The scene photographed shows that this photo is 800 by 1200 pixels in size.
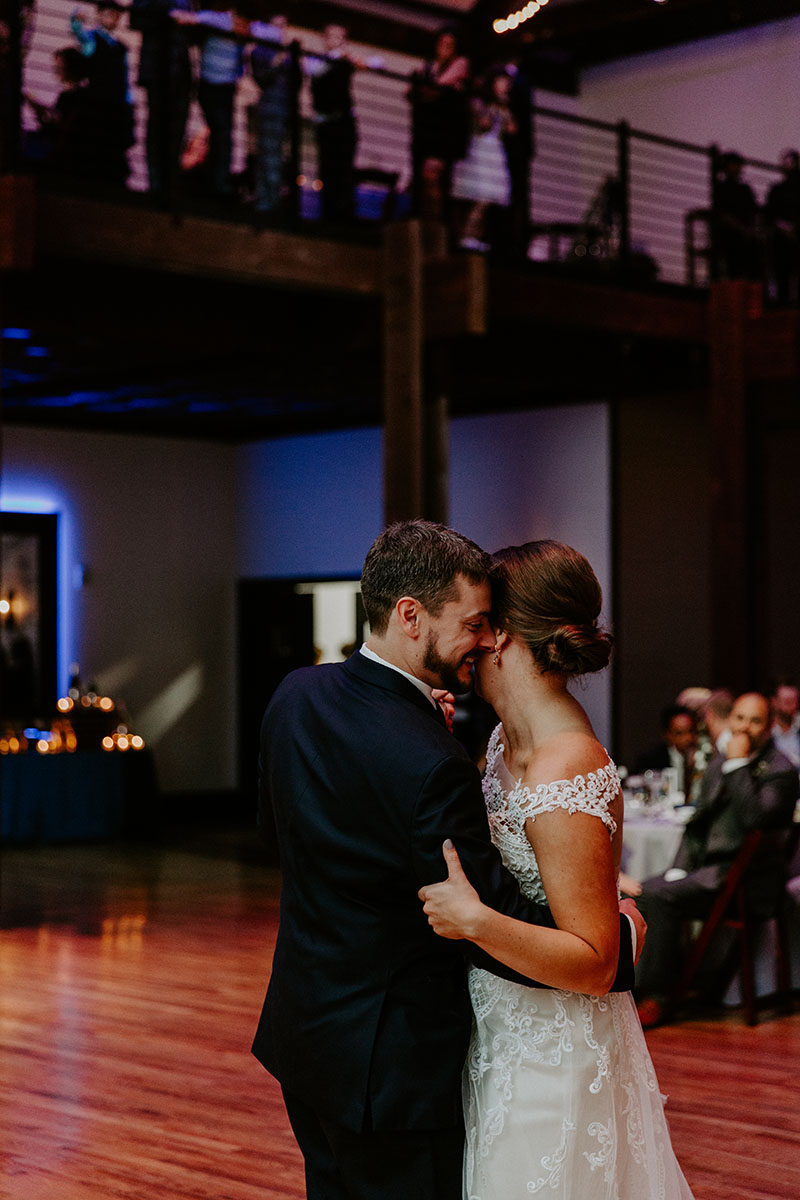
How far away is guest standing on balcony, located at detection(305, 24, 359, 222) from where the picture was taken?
966 centimetres

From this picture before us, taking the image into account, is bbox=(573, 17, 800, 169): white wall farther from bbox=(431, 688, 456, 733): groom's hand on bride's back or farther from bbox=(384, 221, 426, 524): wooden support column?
bbox=(431, 688, 456, 733): groom's hand on bride's back

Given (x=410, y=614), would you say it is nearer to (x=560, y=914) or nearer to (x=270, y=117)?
(x=560, y=914)

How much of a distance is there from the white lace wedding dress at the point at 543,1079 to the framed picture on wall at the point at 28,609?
11.5m

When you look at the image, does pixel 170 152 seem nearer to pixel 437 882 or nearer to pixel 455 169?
pixel 455 169

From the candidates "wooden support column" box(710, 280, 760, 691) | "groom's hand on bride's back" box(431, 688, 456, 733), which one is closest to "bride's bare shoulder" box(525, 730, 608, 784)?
"groom's hand on bride's back" box(431, 688, 456, 733)

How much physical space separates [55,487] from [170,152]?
5829 millimetres

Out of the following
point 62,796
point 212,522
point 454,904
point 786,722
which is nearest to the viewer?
point 454,904

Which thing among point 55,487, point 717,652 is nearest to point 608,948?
point 717,652

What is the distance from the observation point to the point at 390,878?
221cm

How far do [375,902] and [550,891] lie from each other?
243 mm

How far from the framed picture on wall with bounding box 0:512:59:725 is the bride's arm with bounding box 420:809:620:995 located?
11.7 meters

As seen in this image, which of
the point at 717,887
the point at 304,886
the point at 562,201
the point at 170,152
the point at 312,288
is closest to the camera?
the point at 304,886

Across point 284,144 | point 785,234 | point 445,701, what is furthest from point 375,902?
point 785,234

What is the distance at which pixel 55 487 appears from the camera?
45.8ft
